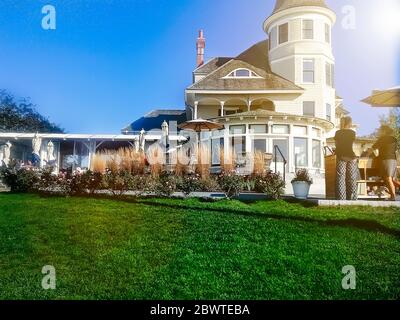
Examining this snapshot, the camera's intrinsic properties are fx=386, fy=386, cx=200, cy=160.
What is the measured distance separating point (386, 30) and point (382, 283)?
2457mm

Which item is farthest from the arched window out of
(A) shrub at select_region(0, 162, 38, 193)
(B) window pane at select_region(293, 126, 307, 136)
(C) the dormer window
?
(A) shrub at select_region(0, 162, 38, 193)

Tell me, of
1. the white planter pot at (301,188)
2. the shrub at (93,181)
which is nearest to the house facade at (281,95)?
the white planter pot at (301,188)

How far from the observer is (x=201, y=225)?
4.61m

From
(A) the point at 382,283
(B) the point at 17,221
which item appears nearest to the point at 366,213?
(A) the point at 382,283

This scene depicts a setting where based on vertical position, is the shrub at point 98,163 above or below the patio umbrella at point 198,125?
below

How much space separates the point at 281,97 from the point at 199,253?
1015cm

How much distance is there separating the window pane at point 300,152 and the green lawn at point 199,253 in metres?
6.22

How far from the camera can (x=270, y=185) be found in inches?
273

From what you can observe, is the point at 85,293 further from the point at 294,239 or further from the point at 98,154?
the point at 98,154

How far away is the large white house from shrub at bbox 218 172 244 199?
3502 mm

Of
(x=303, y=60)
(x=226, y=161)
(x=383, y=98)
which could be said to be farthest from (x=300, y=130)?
(x=383, y=98)

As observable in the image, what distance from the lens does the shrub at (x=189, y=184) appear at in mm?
A: 7125

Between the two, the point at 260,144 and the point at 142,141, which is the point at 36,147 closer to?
the point at 142,141

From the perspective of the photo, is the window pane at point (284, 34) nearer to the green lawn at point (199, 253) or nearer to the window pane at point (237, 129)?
the window pane at point (237, 129)
